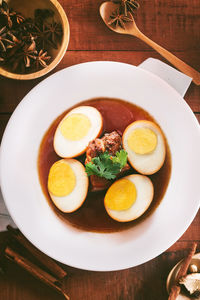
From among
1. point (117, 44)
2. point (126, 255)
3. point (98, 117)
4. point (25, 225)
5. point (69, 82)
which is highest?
point (117, 44)

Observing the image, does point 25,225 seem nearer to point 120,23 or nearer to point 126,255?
point 126,255

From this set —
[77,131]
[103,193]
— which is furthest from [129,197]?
[77,131]

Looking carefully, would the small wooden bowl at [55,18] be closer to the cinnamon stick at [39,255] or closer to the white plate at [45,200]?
the white plate at [45,200]

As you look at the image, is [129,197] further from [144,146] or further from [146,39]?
[146,39]

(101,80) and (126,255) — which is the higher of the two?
(101,80)

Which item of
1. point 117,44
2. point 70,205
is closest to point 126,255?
point 70,205

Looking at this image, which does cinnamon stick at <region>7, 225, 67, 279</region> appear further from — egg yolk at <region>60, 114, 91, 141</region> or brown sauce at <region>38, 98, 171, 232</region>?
egg yolk at <region>60, 114, 91, 141</region>

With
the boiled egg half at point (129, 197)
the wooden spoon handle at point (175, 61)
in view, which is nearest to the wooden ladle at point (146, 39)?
the wooden spoon handle at point (175, 61)
